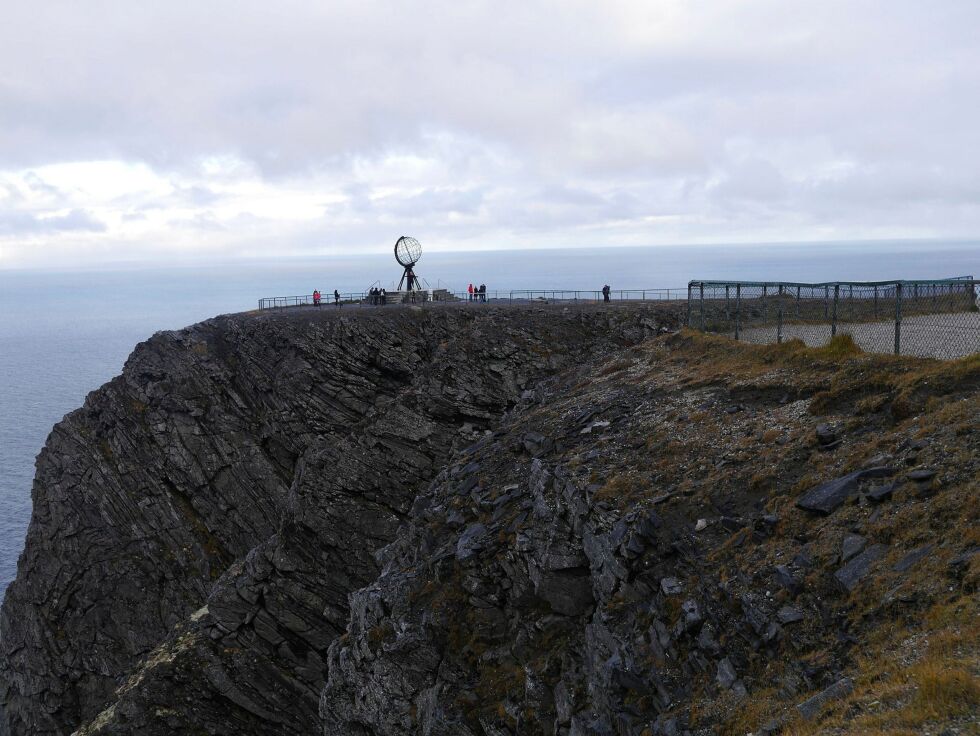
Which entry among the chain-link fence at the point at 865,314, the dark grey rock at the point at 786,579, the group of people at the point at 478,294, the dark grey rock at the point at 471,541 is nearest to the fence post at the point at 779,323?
the chain-link fence at the point at 865,314

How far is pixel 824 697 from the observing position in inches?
393

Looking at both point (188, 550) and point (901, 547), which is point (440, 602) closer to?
point (901, 547)

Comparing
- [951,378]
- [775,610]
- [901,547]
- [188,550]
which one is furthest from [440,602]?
[188,550]

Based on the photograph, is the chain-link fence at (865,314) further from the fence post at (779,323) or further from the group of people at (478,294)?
the group of people at (478,294)

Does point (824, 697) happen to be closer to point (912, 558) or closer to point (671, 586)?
point (912, 558)

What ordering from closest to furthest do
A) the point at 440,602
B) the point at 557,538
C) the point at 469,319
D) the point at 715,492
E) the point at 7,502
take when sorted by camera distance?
1. the point at 715,492
2. the point at 557,538
3. the point at 440,602
4. the point at 469,319
5. the point at 7,502

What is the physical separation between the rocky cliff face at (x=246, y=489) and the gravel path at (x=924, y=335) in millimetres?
20567

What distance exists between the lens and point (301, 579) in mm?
34594

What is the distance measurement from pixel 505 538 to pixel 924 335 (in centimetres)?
1197

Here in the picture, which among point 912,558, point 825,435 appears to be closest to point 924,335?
point 825,435

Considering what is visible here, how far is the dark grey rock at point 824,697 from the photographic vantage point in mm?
9836

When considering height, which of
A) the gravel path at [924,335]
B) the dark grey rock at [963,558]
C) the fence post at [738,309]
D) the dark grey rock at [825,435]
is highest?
the fence post at [738,309]

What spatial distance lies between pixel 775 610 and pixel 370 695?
1217 centimetres

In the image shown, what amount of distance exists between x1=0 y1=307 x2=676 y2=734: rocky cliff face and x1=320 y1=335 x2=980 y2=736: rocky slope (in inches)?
459
